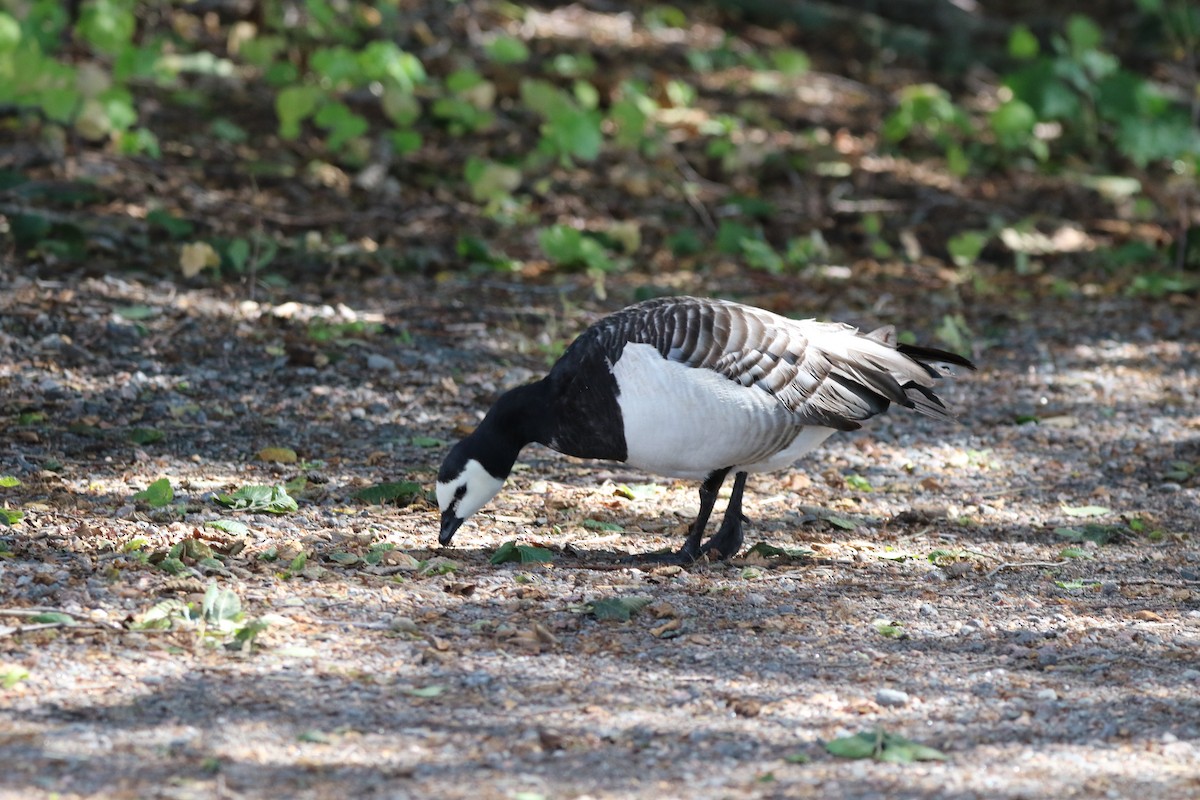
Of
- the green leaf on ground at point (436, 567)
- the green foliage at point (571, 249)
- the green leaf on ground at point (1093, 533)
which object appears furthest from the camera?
the green foliage at point (571, 249)

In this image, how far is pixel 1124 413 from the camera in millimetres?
7504

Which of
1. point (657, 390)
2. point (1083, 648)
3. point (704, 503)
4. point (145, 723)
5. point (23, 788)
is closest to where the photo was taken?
point (23, 788)

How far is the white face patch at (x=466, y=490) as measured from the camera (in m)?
5.23

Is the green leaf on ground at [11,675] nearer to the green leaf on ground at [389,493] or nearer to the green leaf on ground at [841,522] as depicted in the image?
the green leaf on ground at [389,493]

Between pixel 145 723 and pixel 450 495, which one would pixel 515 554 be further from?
pixel 145 723

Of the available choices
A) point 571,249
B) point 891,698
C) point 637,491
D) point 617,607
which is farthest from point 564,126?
point 891,698

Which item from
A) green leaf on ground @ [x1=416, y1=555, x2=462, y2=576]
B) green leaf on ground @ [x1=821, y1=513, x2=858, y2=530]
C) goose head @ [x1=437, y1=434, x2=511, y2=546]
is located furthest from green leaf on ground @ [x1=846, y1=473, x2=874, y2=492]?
green leaf on ground @ [x1=416, y1=555, x2=462, y2=576]

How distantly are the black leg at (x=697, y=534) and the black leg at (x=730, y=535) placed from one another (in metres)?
0.03

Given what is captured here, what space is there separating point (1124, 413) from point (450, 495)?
12.9 ft

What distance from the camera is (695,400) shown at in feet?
16.2

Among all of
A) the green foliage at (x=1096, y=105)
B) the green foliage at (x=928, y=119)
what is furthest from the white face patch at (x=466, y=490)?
the green foliage at (x=928, y=119)

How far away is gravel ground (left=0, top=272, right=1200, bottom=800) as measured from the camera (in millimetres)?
3531

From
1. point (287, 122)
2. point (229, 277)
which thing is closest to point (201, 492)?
point (229, 277)

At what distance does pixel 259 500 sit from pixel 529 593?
1289 millimetres
